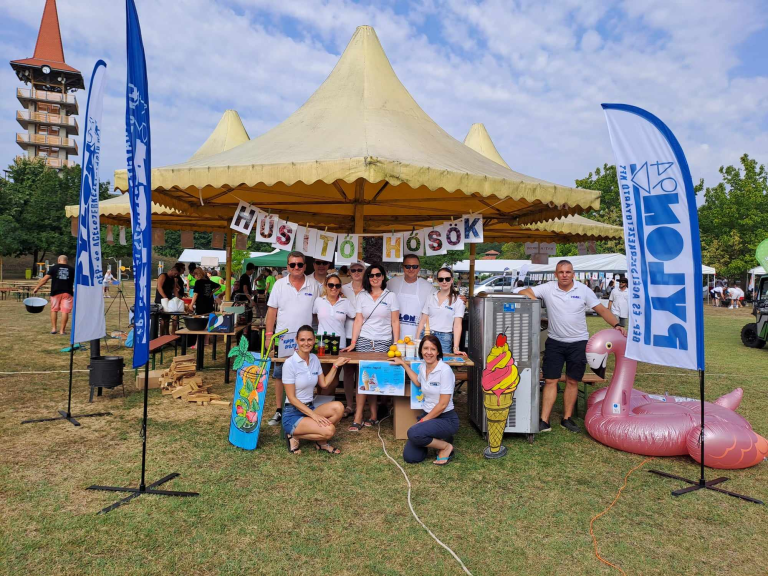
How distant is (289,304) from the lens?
16.1 ft

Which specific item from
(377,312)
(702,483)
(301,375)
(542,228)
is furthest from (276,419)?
(542,228)

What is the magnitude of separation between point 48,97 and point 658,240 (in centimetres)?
6685

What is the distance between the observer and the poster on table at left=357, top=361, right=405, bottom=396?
4.37 meters

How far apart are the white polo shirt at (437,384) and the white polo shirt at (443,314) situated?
0.76 m

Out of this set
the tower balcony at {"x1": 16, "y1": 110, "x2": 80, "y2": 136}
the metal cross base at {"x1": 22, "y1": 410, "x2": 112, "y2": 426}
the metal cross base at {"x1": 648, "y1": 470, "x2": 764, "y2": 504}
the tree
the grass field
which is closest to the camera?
the grass field

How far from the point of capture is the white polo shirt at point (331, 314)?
16.0 ft

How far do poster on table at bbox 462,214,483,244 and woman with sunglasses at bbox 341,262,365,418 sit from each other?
4.16ft

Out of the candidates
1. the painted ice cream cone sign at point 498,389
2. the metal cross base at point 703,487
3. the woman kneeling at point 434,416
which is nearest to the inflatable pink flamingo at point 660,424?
the metal cross base at point 703,487

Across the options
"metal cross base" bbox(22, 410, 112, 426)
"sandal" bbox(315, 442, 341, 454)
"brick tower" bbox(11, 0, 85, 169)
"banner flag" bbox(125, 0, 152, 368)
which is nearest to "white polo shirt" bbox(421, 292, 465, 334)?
"sandal" bbox(315, 442, 341, 454)

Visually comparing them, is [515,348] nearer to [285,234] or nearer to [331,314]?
[331,314]

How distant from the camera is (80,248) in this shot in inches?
179

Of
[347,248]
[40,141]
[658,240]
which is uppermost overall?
[40,141]

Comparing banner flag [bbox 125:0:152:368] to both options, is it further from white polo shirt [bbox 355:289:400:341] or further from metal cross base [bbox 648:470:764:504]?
metal cross base [bbox 648:470:764:504]

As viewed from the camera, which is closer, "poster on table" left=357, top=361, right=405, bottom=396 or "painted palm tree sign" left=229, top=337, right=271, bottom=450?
"painted palm tree sign" left=229, top=337, right=271, bottom=450
